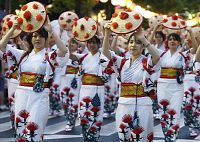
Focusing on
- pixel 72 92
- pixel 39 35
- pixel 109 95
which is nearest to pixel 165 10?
pixel 109 95

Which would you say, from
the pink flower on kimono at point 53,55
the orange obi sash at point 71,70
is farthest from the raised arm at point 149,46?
the orange obi sash at point 71,70

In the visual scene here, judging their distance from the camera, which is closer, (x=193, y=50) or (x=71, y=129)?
(x=193, y=50)

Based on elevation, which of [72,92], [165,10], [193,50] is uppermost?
[165,10]

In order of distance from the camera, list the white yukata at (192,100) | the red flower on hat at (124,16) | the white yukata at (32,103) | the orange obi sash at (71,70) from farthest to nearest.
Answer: the orange obi sash at (71,70) → the white yukata at (192,100) → the white yukata at (32,103) → the red flower on hat at (124,16)

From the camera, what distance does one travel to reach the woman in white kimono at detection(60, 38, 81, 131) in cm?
1090

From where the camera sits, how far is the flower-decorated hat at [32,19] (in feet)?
22.2

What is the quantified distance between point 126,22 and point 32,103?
57.2 inches

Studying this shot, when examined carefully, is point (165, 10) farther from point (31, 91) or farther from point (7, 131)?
point (31, 91)

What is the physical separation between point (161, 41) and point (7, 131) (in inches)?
136

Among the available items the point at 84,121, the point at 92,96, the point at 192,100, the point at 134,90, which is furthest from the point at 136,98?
the point at 192,100

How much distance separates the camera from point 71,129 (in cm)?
1102

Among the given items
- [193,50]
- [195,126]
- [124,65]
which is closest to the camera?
[124,65]

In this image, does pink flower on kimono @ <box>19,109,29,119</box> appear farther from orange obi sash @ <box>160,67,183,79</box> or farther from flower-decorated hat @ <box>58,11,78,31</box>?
flower-decorated hat @ <box>58,11,78,31</box>

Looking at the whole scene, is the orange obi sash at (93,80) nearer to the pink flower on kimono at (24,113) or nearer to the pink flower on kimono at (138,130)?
the pink flower on kimono at (24,113)
